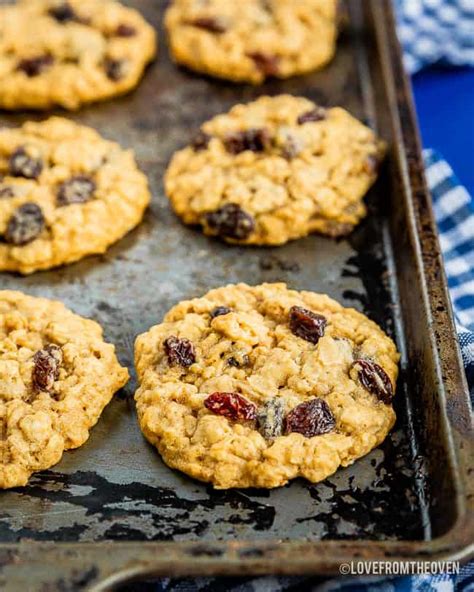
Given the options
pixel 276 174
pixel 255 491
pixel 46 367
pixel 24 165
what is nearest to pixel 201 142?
pixel 276 174

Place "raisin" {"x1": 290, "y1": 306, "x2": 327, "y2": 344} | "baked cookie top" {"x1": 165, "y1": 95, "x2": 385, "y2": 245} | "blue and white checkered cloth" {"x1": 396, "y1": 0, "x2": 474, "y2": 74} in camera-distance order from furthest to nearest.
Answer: "blue and white checkered cloth" {"x1": 396, "y1": 0, "x2": 474, "y2": 74}, "baked cookie top" {"x1": 165, "y1": 95, "x2": 385, "y2": 245}, "raisin" {"x1": 290, "y1": 306, "x2": 327, "y2": 344}

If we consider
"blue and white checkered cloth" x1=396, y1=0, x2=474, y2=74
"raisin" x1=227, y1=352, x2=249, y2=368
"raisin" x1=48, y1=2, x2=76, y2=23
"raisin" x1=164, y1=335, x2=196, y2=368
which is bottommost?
"raisin" x1=48, y1=2, x2=76, y2=23

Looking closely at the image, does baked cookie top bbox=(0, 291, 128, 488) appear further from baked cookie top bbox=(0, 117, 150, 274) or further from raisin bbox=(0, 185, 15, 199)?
raisin bbox=(0, 185, 15, 199)

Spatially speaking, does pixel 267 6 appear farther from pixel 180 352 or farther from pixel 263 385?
pixel 263 385

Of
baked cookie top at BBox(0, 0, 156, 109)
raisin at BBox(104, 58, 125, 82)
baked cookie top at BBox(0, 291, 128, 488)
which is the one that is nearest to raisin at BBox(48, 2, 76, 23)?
baked cookie top at BBox(0, 0, 156, 109)

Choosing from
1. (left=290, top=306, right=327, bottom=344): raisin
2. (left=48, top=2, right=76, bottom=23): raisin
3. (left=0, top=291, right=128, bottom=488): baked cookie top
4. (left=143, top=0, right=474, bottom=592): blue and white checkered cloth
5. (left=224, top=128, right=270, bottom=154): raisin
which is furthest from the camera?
(left=48, top=2, right=76, bottom=23): raisin

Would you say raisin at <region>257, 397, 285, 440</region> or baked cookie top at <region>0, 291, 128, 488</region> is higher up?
raisin at <region>257, 397, 285, 440</region>
